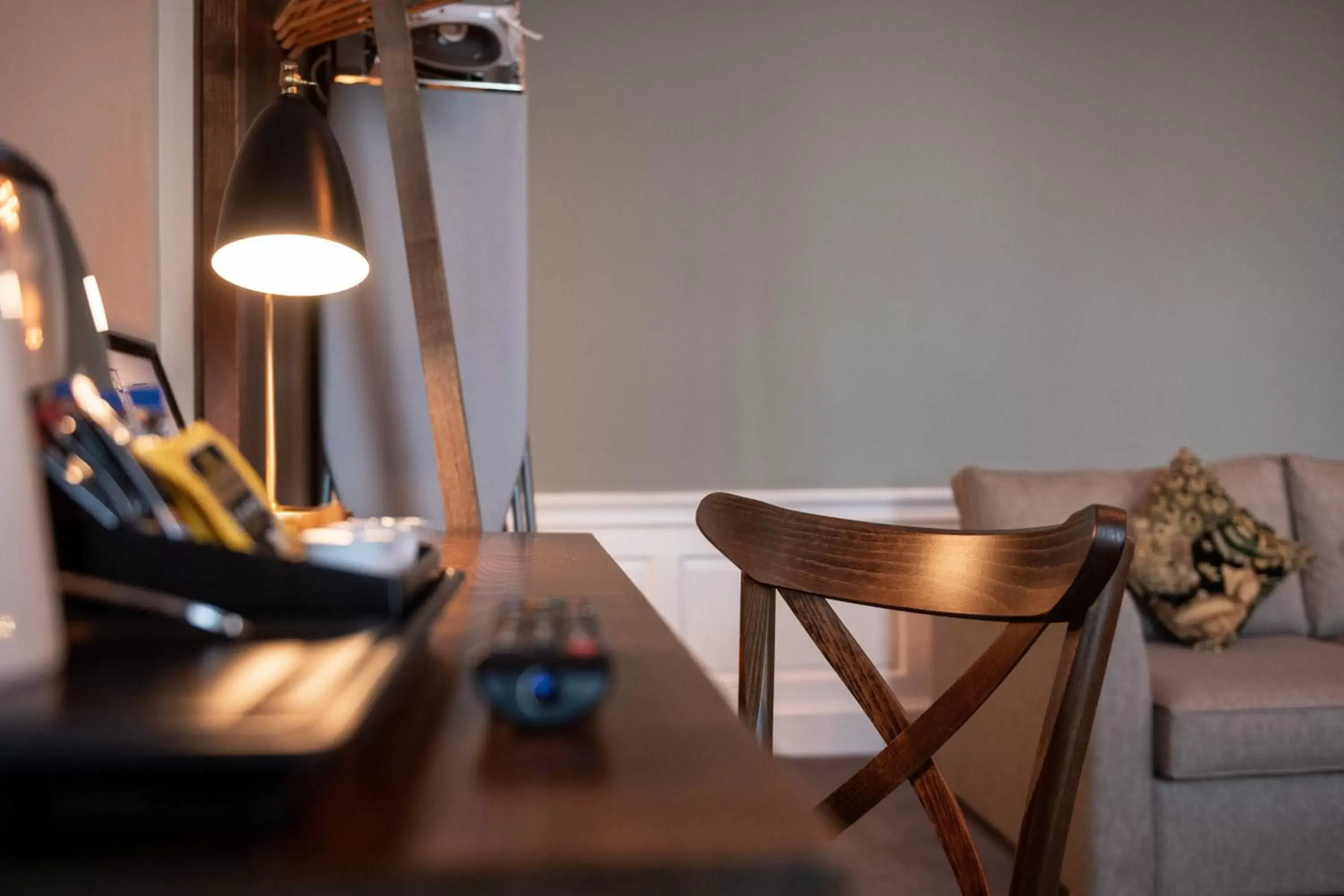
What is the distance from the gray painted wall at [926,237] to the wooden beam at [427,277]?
133 cm

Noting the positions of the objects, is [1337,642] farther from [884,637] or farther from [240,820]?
[240,820]

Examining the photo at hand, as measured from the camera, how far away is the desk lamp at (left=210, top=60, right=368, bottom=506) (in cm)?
105

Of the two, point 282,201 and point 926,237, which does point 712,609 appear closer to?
point 926,237

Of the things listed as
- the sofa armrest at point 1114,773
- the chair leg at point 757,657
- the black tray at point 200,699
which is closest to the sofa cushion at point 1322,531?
the sofa armrest at point 1114,773

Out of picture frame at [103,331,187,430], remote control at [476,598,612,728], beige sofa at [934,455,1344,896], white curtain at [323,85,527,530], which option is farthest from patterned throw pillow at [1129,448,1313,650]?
remote control at [476,598,612,728]

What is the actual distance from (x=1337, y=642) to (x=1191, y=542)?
1.66ft

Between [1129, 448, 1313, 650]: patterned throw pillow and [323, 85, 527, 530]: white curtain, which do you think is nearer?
[323, 85, 527, 530]: white curtain

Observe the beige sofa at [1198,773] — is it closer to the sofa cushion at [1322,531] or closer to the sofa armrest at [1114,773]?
the sofa armrest at [1114,773]

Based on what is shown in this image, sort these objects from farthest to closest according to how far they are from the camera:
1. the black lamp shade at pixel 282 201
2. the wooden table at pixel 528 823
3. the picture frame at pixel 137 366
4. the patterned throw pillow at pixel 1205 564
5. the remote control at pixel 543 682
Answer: the patterned throw pillow at pixel 1205 564 → the black lamp shade at pixel 282 201 → the picture frame at pixel 137 366 → the remote control at pixel 543 682 → the wooden table at pixel 528 823

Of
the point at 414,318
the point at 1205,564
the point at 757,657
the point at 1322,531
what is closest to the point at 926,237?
the point at 1205,564

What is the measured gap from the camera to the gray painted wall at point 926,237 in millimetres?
2732

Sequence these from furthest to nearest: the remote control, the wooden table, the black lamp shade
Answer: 1. the black lamp shade
2. the remote control
3. the wooden table

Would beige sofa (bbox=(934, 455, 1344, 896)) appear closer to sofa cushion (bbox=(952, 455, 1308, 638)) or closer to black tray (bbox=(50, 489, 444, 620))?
sofa cushion (bbox=(952, 455, 1308, 638))

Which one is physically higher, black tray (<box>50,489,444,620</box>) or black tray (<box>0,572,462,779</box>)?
black tray (<box>50,489,444,620</box>)
